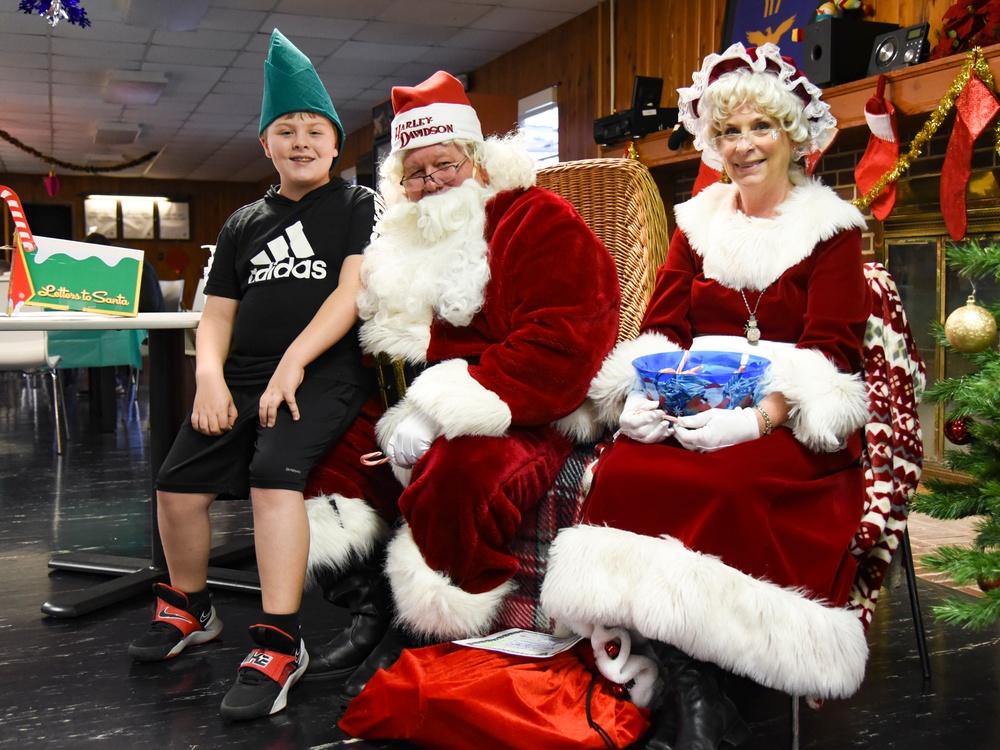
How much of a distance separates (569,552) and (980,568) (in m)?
0.67

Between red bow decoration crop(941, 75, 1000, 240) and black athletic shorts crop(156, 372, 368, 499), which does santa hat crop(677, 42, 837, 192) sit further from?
red bow decoration crop(941, 75, 1000, 240)

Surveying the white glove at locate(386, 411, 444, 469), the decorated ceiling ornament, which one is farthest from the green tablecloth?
the white glove at locate(386, 411, 444, 469)

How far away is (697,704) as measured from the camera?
5.05 feet

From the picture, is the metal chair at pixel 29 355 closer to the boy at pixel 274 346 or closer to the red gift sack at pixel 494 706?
the boy at pixel 274 346

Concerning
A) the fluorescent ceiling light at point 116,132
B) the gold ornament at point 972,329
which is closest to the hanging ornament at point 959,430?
the gold ornament at point 972,329

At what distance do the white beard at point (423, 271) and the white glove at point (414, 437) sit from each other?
7.1 inches

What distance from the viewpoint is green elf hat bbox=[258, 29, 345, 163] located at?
81.9 inches

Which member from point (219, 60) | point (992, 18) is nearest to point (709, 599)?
point (992, 18)

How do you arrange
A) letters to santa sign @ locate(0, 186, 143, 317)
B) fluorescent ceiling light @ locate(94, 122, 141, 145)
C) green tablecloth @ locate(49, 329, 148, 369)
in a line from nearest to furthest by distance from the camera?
letters to santa sign @ locate(0, 186, 143, 317) < green tablecloth @ locate(49, 329, 148, 369) < fluorescent ceiling light @ locate(94, 122, 141, 145)

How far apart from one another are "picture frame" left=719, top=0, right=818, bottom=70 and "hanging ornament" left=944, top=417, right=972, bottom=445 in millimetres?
2775

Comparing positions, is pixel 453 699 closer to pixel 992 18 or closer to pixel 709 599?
pixel 709 599

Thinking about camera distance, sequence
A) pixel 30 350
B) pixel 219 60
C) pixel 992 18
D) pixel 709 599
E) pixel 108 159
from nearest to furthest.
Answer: pixel 709 599
pixel 992 18
pixel 30 350
pixel 219 60
pixel 108 159

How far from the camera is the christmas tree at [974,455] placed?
154cm

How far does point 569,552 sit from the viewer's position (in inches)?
63.6
